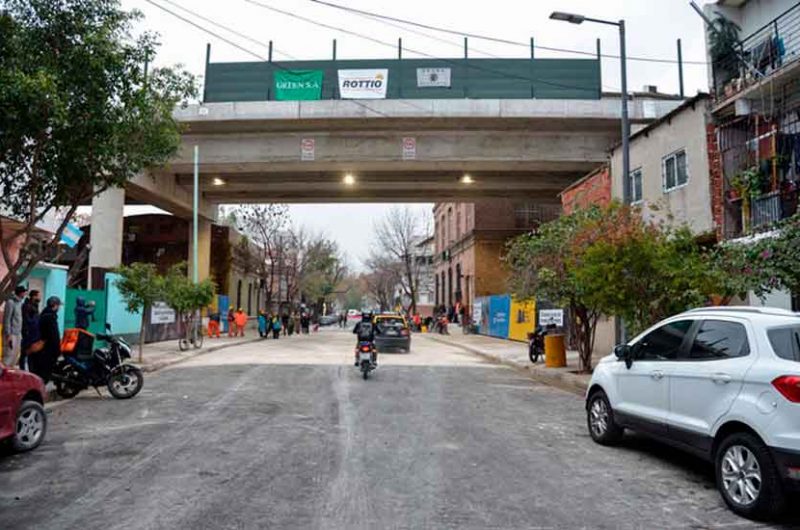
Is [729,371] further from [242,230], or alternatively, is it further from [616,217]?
[242,230]

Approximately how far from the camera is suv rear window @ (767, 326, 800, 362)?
516 cm

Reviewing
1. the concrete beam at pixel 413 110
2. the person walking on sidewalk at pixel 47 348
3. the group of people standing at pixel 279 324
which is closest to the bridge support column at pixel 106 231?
the concrete beam at pixel 413 110

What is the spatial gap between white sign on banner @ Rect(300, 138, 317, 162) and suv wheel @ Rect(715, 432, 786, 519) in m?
20.9

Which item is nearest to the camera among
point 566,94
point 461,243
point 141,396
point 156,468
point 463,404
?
point 156,468

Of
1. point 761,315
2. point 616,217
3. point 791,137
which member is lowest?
point 761,315

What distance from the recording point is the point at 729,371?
5.62 metres

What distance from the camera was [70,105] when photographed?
913cm

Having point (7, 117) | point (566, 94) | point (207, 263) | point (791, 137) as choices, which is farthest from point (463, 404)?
point (207, 263)

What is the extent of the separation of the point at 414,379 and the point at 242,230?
118ft

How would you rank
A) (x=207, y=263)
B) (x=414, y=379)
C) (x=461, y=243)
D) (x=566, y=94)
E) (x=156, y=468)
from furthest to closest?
(x=461, y=243) < (x=207, y=263) < (x=566, y=94) < (x=414, y=379) < (x=156, y=468)

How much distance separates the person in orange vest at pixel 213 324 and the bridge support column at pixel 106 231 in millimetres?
8007

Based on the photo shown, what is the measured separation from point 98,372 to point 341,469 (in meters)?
6.81

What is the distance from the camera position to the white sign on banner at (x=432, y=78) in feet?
77.3

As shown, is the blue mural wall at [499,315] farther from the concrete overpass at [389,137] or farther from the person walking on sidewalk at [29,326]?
the person walking on sidewalk at [29,326]
